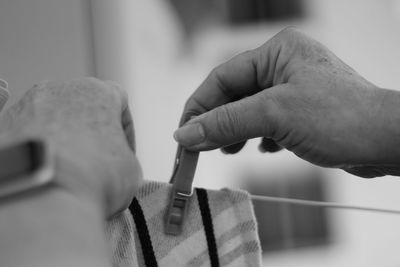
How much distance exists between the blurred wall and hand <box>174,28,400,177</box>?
25 centimetres

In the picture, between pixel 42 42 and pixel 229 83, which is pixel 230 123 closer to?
Result: pixel 229 83

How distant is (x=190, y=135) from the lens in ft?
1.82

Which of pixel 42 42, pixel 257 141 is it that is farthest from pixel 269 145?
pixel 257 141

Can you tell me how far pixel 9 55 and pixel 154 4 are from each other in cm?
44

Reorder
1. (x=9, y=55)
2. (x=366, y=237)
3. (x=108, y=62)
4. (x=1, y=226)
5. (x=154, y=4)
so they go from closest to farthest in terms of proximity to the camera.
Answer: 1. (x=1, y=226)
2. (x=9, y=55)
3. (x=108, y=62)
4. (x=154, y=4)
5. (x=366, y=237)

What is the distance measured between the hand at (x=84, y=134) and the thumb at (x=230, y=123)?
10cm

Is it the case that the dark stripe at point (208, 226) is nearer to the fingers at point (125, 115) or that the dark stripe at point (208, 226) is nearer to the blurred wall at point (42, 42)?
the fingers at point (125, 115)

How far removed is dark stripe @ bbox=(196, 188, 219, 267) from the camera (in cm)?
56

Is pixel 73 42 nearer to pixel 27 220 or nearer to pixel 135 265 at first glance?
pixel 135 265

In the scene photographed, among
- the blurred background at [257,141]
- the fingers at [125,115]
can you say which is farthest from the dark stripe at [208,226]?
the blurred background at [257,141]

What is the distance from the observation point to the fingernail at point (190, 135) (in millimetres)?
553

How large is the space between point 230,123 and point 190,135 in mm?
43

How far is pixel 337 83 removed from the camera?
579 millimetres

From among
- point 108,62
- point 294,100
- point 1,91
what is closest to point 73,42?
point 108,62
